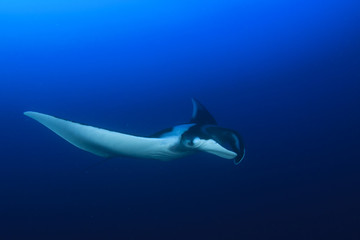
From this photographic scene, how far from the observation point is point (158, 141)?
8.25 ft

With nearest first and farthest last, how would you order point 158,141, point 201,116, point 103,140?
point 103,140 < point 158,141 < point 201,116

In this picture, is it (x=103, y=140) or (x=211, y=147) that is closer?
(x=103, y=140)

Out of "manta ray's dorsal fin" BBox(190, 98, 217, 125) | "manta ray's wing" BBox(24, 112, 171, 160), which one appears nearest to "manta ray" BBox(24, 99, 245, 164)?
"manta ray's wing" BBox(24, 112, 171, 160)

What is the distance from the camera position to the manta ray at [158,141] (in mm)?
2178

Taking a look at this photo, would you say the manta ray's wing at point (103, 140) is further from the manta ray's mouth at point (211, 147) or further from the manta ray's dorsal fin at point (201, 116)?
the manta ray's dorsal fin at point (201, 116)

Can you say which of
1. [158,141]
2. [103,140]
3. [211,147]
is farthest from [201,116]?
[103,140]

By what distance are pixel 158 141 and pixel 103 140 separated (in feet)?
1.65

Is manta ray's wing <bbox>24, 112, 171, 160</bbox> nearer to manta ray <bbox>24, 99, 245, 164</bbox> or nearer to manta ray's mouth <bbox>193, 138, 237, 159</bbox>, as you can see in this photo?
manta ray <bbox>24, 99, 245, 164</bbox>

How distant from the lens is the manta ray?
218 cm

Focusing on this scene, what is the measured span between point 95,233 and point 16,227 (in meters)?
3.16

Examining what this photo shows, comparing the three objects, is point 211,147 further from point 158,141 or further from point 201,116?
point 201,116

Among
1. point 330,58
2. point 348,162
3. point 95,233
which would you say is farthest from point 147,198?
point 330,58

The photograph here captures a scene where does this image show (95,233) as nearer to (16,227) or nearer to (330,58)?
(16,227)

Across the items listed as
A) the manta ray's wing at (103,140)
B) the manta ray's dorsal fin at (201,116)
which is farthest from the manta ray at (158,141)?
the manta ray's dorsal fin at (201,116)
